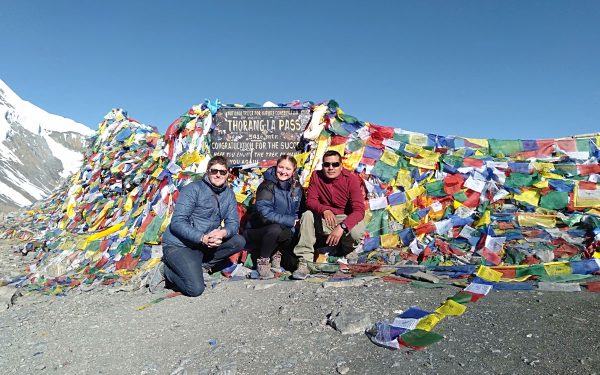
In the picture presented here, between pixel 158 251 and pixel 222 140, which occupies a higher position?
pixel 222 140

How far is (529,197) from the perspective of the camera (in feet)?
23.7

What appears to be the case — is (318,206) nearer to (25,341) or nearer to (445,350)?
(445,350)

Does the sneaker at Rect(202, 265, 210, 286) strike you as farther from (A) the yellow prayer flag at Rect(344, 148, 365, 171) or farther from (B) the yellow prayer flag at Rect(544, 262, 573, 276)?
(B) the yellow prayer flag at Rect(544, 262, 573, 276)

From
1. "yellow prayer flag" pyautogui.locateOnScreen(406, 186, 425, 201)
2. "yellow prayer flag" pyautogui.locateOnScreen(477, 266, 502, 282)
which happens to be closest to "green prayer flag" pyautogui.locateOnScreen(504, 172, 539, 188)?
"yellow prayer flag" pyautogui.locateOnScreen(406, 186, 425, 201)

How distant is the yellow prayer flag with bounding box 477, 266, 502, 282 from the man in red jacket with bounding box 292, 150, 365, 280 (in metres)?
1.63

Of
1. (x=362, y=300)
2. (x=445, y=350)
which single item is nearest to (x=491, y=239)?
(x=362, y=300)

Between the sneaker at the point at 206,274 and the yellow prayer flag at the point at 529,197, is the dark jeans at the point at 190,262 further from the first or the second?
the yellow prayer flag at the point at 529,197

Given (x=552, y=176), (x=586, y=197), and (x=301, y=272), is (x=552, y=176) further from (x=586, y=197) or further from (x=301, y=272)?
(x=301, y=272)

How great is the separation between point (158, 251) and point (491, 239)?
521cm

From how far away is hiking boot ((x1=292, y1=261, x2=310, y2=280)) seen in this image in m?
5.15

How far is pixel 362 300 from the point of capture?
397 cm

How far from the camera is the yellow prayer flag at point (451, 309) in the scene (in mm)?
3473

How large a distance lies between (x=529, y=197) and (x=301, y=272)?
4465 mm

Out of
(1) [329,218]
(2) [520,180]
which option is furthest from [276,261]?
(2) [520,180]
